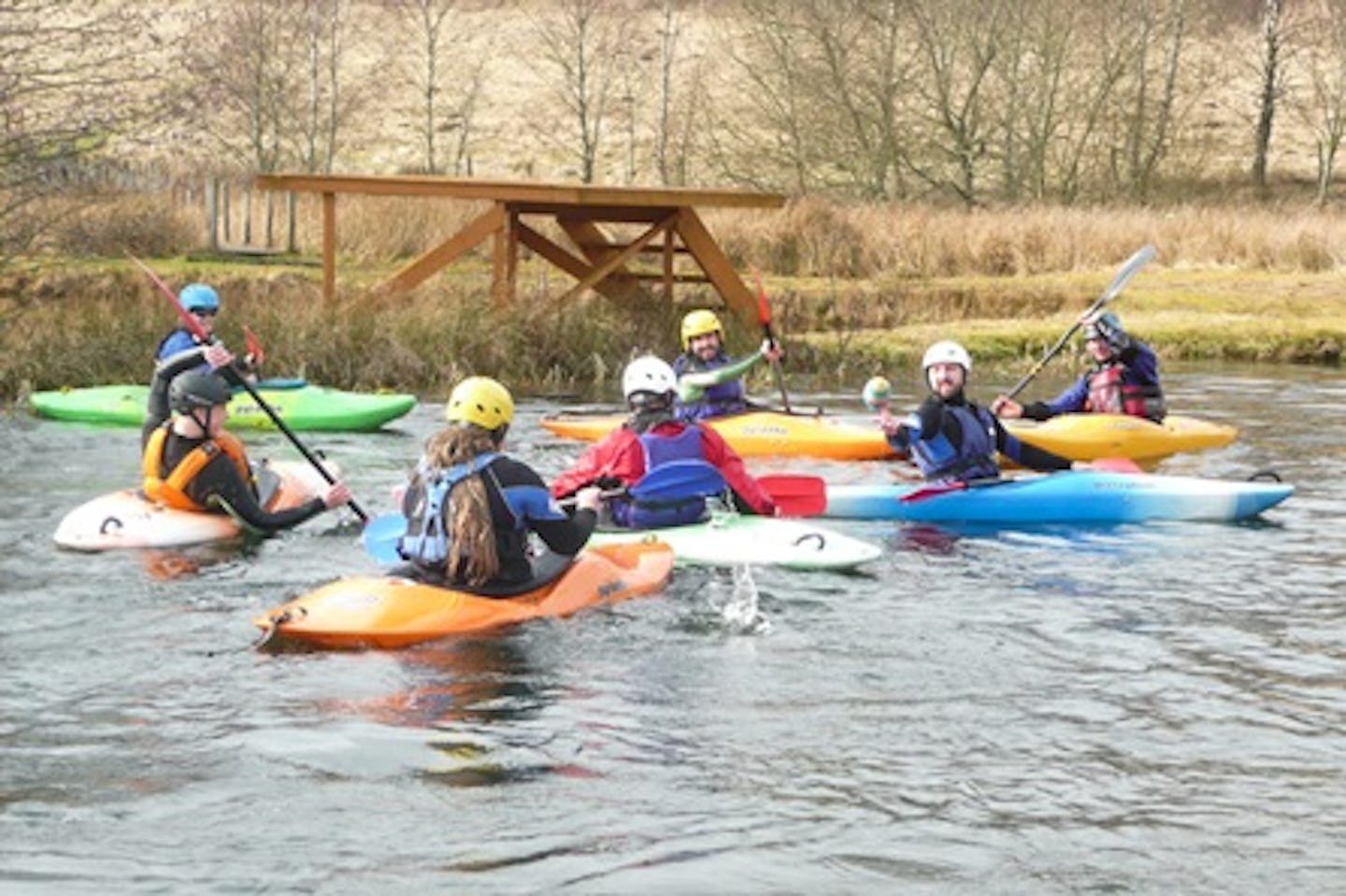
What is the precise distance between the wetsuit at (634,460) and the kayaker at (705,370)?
283 cm

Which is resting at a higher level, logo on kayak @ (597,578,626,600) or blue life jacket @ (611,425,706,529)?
blue life jacket @ (611,425,706,529)

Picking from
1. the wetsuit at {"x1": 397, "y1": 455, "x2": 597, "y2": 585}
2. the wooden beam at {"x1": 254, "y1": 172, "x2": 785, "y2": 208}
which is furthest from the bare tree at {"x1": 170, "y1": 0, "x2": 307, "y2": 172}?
the wetsuit at {"x1": 397, "y1": 455, "x2": 597, "y2": 585}

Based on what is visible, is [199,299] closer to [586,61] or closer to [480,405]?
[480,405]

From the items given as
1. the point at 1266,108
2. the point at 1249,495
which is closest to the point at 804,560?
the point at 1249,495

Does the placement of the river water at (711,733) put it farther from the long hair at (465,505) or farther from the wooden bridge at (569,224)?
the wooden bridge at (569,224)

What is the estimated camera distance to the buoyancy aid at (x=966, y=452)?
1241 centimetres

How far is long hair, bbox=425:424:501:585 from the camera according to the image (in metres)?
8.67

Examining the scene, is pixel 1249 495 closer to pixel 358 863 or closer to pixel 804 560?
pixel 804 560

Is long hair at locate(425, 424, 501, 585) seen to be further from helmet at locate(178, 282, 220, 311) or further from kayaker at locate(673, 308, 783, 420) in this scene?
kayaker at locate(673, 308, 783, 420)

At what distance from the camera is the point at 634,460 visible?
34.9 ft

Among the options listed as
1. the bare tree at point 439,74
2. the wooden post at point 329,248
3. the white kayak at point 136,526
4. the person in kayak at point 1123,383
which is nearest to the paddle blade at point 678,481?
the white kayak at point 136,526

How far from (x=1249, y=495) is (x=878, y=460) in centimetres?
343

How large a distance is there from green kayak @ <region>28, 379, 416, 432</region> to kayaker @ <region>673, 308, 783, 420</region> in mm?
2396

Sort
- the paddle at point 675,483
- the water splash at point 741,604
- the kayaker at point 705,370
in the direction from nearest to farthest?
the water splash at point 741,604, the paddle at point 675,483, the kayaker at point 705,370
